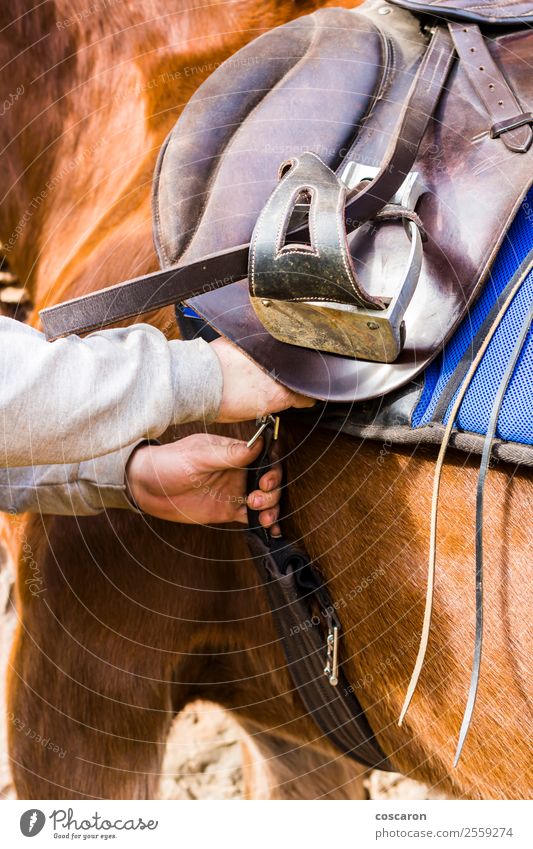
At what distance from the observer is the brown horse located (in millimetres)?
778

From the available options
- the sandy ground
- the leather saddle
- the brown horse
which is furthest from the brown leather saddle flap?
the sandy ground

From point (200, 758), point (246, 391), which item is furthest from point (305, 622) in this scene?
point (200, 758)

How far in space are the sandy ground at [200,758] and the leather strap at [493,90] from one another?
2.54ft

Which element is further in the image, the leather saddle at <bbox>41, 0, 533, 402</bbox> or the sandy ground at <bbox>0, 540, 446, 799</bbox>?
the sandy ground at <bbox>0, 540, 446, 799</bbox>

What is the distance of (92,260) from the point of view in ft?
3.35

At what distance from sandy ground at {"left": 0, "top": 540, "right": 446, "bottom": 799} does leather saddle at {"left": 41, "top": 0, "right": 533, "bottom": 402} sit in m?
0.52

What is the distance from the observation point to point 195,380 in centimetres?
76

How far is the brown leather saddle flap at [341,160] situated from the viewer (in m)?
0.74

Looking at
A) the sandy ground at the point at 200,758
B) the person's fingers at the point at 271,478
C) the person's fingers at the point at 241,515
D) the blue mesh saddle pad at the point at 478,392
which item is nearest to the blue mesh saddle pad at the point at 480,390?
the blue mesh saddle pad at the point at 478,392

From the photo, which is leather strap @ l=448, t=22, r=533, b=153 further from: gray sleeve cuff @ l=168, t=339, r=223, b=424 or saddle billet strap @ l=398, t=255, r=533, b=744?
gray sleeve cuff @ l=168, t=339, r=223, b=424

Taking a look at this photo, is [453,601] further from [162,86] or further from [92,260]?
[162,86]
